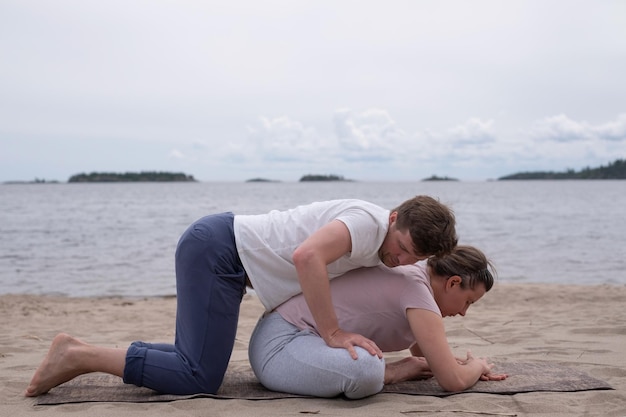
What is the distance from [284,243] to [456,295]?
1.06 metres

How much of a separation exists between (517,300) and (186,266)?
256 inches

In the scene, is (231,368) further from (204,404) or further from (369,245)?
(369,245)

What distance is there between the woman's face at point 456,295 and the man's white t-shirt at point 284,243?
47 cm

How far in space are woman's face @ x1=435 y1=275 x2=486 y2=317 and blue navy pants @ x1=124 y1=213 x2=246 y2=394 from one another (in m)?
1.18

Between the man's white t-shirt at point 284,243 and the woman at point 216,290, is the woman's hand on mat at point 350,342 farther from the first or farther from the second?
the man's white t-shirt at point 284,243

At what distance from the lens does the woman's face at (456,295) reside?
3.79 metres

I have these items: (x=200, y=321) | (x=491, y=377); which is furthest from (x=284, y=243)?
(x=491, y=377)

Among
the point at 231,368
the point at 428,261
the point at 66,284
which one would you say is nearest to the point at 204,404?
the point at 231,368

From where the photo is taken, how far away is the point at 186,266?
3.67m

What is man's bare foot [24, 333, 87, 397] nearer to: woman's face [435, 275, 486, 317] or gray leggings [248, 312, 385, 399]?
gray leggings [248, 312, 385, 399]

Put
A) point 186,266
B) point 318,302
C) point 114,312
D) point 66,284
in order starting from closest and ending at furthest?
point 318,302
point 186,266
point 114,312
point 66,284

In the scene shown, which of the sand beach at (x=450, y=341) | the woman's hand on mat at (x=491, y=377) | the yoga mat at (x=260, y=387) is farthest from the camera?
the woman's hand on mat at (x=491, y=377)

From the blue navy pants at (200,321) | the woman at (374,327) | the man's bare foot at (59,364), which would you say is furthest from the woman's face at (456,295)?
the man's bare foot at (59,364)

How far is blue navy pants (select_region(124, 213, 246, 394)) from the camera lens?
363cm
